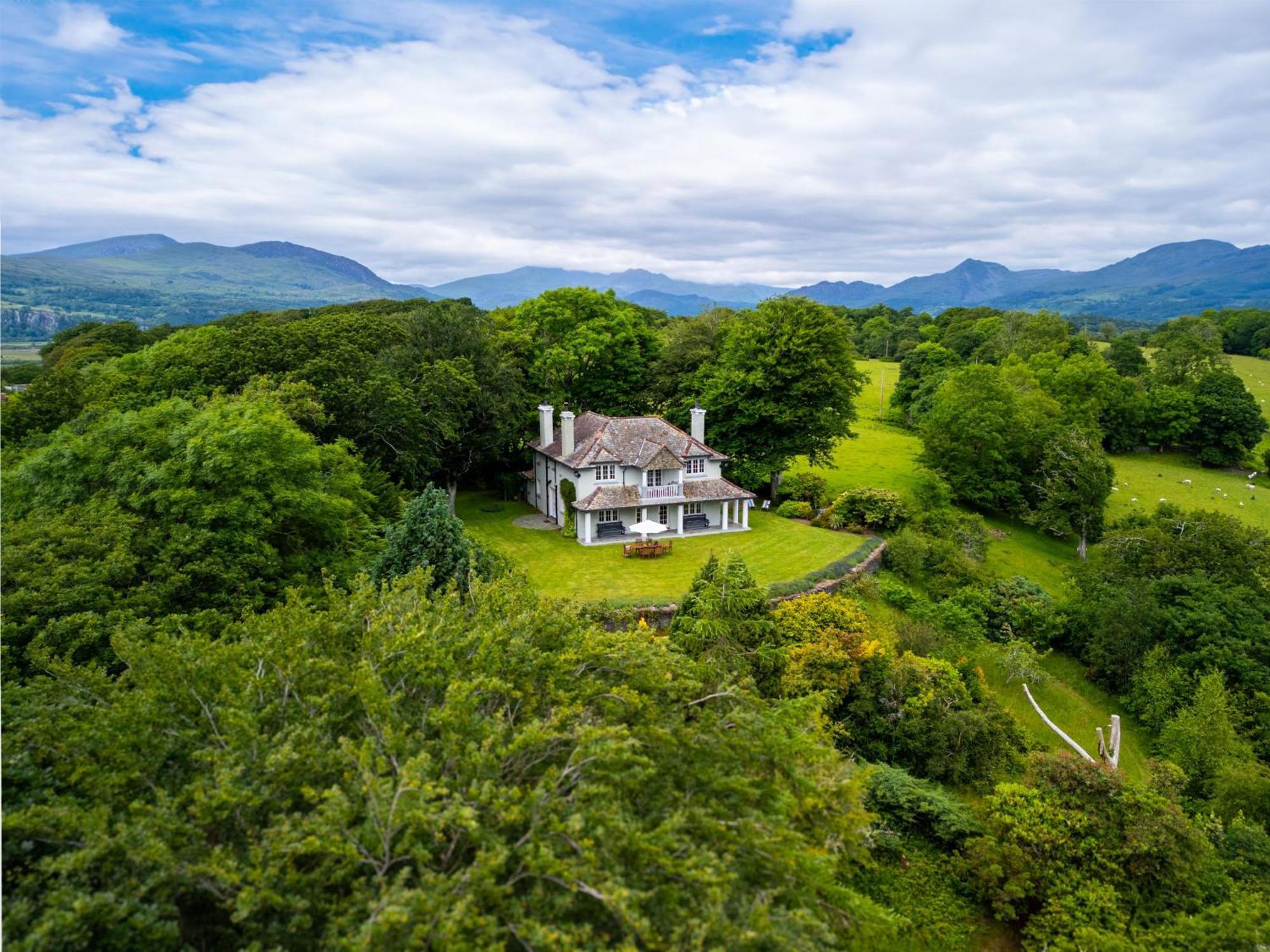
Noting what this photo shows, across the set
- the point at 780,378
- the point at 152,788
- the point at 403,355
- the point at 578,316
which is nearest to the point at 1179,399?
the point at 780,378

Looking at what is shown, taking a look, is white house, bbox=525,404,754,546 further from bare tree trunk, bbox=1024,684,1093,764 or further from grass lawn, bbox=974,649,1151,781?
bare tree trunk, bbox=1024,684,1093,764

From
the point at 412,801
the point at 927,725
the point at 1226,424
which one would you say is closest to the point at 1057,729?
the point at 927,725

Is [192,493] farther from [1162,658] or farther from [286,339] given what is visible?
[1162,658]

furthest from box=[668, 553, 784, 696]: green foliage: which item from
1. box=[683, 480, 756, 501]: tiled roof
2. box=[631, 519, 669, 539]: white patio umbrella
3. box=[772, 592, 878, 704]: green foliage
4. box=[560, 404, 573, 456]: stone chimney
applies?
box=[560, 404, 573, 456]: stone chimney

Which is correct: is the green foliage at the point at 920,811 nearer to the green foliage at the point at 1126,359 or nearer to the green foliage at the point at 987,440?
the green foliage at the point at 987,440

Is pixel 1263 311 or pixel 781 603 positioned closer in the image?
pixel 781 603

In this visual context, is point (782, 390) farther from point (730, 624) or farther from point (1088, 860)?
point (1088, 860)
